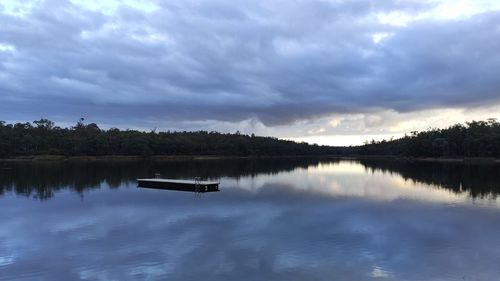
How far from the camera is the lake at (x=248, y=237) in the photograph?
15055mm

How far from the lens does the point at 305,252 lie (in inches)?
681

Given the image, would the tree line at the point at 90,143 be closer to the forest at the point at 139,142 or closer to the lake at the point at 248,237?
the forest at the point at 139,142

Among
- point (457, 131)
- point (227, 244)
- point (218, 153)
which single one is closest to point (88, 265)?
point (227, 244)

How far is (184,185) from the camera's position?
42438 mm

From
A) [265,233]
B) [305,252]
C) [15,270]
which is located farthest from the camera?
[265,233]

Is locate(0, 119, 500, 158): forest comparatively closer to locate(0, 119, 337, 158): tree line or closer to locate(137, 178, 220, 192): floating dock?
locate(0, 119, 337, 158): tree line

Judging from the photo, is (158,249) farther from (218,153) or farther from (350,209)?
(218,153)

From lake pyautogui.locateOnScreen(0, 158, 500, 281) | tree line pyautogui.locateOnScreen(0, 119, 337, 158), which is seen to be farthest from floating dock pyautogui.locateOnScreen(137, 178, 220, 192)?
tree line pyautogui.locateOnScreen(0, 119, 337, 158)

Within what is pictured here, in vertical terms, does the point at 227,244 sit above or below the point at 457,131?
below

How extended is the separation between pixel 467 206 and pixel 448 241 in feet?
42.5

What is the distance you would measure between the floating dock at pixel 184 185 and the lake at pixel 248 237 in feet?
13.2

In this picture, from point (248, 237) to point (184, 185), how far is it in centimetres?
2309

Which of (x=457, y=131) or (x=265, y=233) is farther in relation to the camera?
(x=457, y=131)

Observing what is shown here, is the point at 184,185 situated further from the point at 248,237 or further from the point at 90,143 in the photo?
the point at 90,143
